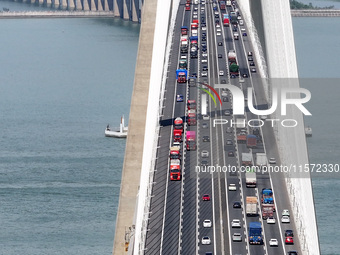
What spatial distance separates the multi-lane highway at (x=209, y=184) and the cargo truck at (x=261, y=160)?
0.94 m

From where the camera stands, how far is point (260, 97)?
10806 cm

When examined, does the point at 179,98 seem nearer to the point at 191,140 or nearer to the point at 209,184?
the point at 191,140

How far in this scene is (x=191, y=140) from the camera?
9488cm

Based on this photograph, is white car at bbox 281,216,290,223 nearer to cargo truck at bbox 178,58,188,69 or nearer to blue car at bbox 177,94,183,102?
blue car at bbox 177,94,183,102

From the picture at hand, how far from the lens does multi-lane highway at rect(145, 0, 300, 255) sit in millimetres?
71938

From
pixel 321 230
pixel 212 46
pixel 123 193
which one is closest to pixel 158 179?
Answer: pixel 123 193

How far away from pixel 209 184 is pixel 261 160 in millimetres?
5871

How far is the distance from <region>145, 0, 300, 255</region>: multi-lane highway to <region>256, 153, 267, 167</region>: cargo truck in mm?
943

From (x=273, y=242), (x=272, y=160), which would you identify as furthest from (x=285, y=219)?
(x=272, y=160)

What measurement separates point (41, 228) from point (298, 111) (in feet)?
61.3

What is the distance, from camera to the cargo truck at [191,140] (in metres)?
92.9

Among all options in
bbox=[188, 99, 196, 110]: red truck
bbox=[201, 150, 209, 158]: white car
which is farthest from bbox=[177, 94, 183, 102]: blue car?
bbox=[201, 150, 209, 158]: white car

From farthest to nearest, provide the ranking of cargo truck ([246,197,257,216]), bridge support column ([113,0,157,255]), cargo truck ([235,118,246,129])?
1. cargo truck ([235,118,246,129])
2. bridge support column ([113,0,157,255])
3. cargo truck ([246,197,257,216])

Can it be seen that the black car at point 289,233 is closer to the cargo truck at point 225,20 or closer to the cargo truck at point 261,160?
the cargo truck at point 261,160
